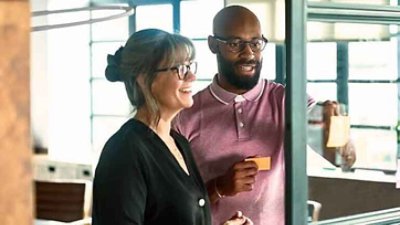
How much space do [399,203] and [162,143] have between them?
67 cm

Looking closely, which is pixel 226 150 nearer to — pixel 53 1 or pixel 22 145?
pixel 22 145

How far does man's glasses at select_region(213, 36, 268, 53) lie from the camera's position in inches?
58.7

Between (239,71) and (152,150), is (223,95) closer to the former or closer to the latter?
(239,71)

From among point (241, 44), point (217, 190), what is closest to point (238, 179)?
point (217, 190)

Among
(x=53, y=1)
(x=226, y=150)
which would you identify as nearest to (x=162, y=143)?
(x=226, y=150)

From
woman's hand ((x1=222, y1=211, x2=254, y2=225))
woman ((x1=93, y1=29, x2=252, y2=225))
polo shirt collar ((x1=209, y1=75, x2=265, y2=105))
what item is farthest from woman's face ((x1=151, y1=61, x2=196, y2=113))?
woman's hand ((x1=222, y1=211, x2=254, y2=225))

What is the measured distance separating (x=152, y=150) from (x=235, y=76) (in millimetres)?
285

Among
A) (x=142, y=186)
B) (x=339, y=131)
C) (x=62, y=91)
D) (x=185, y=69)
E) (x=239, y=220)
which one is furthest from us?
(x=62, y=91)

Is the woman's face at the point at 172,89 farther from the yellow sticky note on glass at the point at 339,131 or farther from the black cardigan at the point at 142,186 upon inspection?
the yellow sticky note on glass at the point at 339,131

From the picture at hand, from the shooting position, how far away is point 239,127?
1480mm

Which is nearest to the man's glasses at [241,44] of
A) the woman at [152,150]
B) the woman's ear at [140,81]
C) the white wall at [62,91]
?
the woman at [152,150]

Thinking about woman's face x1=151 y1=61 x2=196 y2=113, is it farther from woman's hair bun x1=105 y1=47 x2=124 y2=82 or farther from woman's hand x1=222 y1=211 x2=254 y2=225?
woman's hand x1=222 y1=211 x2=254 y2=225

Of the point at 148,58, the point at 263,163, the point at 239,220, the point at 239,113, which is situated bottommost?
the point at 239,220

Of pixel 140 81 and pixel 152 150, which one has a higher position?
pixel 140 81
